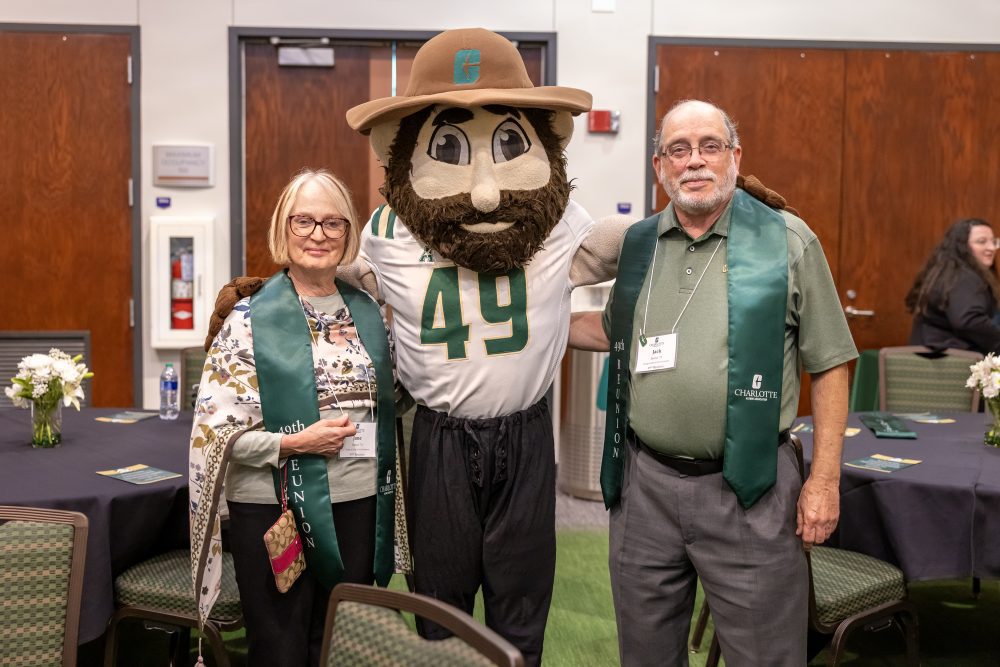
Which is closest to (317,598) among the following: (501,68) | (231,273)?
(501,68)

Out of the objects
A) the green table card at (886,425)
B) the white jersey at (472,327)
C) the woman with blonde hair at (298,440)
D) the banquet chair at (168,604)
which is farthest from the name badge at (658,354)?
the green table card at (886,425)

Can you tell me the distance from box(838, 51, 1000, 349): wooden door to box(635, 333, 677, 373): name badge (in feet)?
11.7

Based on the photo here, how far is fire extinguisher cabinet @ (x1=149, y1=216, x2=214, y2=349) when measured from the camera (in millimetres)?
4840

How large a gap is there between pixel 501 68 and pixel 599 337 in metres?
0.66

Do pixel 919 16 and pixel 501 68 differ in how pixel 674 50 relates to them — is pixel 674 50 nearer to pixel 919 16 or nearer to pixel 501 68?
pixel 919 16

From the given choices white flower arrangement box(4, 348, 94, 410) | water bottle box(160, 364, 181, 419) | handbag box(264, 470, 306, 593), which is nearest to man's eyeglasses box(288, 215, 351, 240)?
handbag box(264, 470, 306, 593)

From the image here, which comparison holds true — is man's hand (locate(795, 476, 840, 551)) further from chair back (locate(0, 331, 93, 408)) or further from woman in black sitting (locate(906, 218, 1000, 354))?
chair back (locate(0, 331, 93, 408))

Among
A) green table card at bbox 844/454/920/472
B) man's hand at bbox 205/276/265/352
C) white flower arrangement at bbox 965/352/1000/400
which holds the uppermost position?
man's hand at bbox 205/276/265/352

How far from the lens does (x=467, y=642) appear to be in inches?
49.2

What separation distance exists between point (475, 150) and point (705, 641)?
70.5 inches

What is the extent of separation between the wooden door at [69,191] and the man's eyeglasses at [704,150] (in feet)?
12.1

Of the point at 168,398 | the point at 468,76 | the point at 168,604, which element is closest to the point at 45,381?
the point at 168,398

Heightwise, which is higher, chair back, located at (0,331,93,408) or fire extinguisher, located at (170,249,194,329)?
fire extinguisher, located at (170,249,194,329)

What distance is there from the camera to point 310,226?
2008 mm
